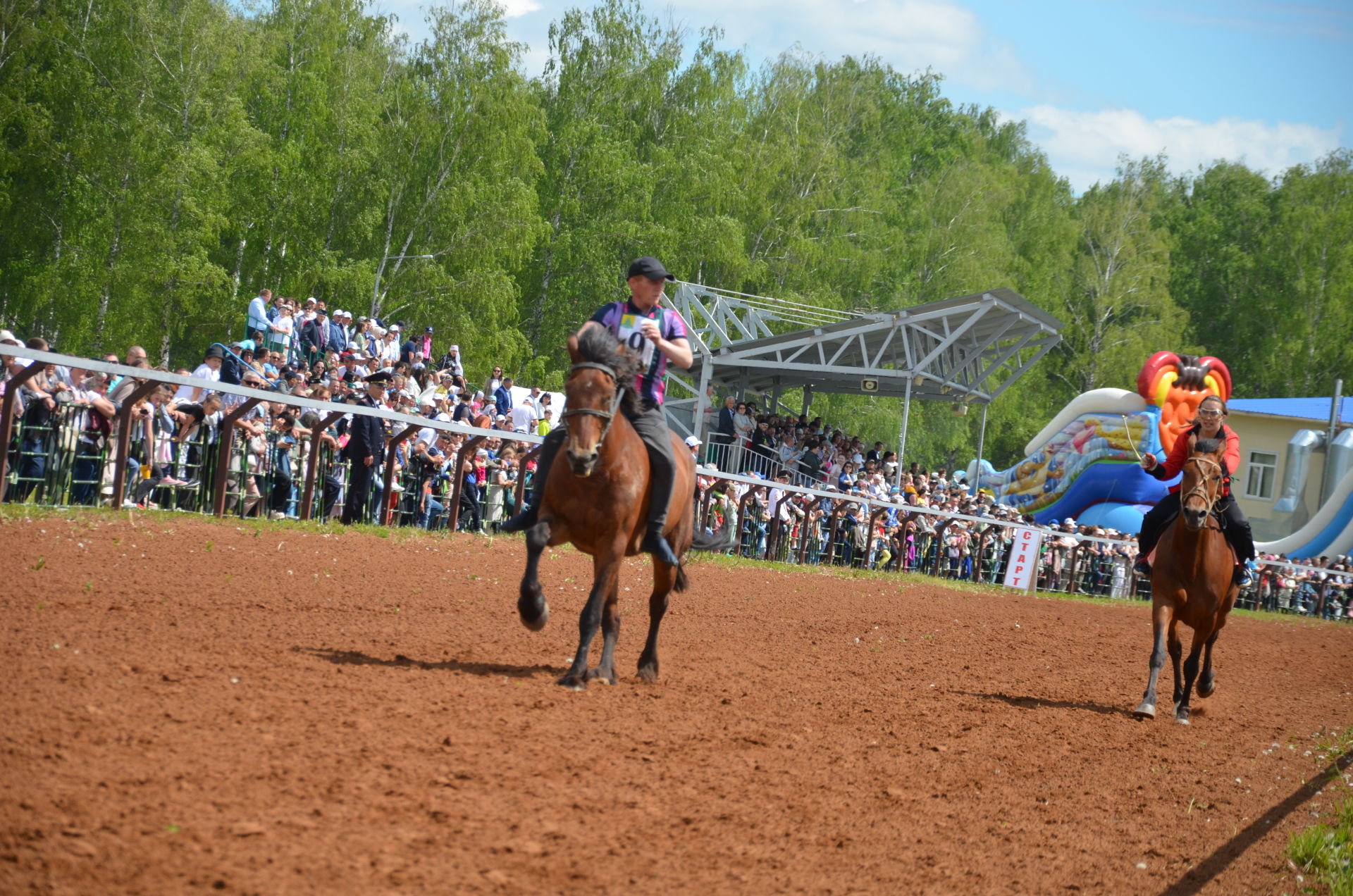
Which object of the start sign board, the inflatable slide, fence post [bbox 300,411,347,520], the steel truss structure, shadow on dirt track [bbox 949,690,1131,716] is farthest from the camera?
the inflatable slide

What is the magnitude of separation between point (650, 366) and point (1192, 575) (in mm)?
5425

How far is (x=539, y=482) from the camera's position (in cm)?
768

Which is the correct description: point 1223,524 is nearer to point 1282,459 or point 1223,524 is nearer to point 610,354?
point 610,354

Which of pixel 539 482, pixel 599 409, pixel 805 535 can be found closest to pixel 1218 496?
pixel 599 409

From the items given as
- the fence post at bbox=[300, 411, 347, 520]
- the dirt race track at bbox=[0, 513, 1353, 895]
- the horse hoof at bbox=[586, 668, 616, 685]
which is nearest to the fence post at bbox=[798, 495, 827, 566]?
the fence post at bbox=[300, 411, 347, 520]

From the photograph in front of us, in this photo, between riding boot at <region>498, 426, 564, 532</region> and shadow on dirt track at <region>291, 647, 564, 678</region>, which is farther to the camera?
riding boot at <region>498, 426, 564, 532</region>

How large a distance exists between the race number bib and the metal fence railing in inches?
206

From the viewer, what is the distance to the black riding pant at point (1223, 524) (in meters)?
10.7

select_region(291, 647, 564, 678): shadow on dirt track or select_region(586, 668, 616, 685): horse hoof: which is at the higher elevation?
select_region(586, 668, 616, 685): horse hoof

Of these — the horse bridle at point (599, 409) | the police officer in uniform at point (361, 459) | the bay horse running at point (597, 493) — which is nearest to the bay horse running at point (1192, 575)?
the bay horse running at point (597, 493)

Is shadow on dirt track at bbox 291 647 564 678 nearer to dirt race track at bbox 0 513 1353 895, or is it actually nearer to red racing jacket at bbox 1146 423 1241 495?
dirt race track at bbox 0 513 1353 895

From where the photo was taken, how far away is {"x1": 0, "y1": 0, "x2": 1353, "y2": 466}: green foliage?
104ft

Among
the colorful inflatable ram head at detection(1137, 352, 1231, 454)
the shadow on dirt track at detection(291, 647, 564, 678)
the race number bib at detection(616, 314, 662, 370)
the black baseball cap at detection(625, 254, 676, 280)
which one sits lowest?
the shadow on dirt track at detection(291, 647, 564, 678)

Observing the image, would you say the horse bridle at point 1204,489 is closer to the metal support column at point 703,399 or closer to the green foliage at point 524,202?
the metal support column at point 703,399
